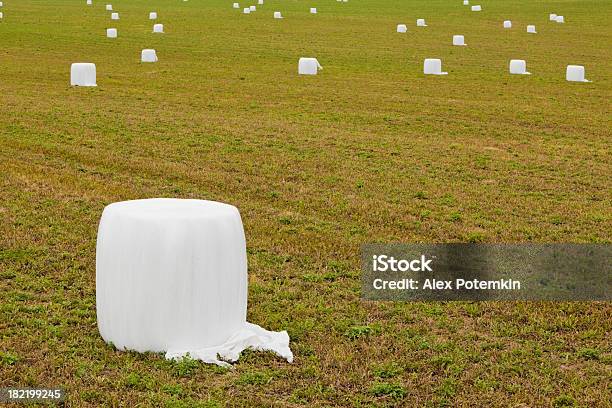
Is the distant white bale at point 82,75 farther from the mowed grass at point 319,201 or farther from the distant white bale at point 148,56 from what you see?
the distant white bale at point 148,56

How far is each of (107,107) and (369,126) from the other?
680cm

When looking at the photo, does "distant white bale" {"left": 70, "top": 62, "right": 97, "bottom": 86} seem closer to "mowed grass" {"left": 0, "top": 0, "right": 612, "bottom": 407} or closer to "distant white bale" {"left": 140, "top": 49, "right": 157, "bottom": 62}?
"mowed grass" {"left": 0, "top": 0, "right": 612, "bottom": 407}

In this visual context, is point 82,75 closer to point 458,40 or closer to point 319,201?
point 319,201

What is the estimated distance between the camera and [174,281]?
7.70m

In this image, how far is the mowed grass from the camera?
7.70 metres

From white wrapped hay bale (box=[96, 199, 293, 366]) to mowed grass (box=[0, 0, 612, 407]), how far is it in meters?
0.18

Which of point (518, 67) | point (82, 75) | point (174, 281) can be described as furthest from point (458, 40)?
point (174, 281)

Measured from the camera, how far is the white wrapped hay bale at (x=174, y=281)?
7.71 m

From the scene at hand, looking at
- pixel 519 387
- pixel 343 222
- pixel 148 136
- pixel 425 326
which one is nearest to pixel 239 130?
pixel 148 136

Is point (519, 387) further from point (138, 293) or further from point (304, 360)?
point (138, 293)

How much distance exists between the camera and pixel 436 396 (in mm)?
7367

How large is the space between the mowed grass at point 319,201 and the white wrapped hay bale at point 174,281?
18 centimetres

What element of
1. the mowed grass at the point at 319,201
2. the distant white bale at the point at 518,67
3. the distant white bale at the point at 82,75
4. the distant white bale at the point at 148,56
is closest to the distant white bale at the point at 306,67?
the mowed grass at the point at 319,201

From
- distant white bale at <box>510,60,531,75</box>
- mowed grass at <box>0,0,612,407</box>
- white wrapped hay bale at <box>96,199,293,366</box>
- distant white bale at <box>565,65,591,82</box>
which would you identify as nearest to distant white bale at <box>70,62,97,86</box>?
mowed grass at <box>0,0,612,407</box>
